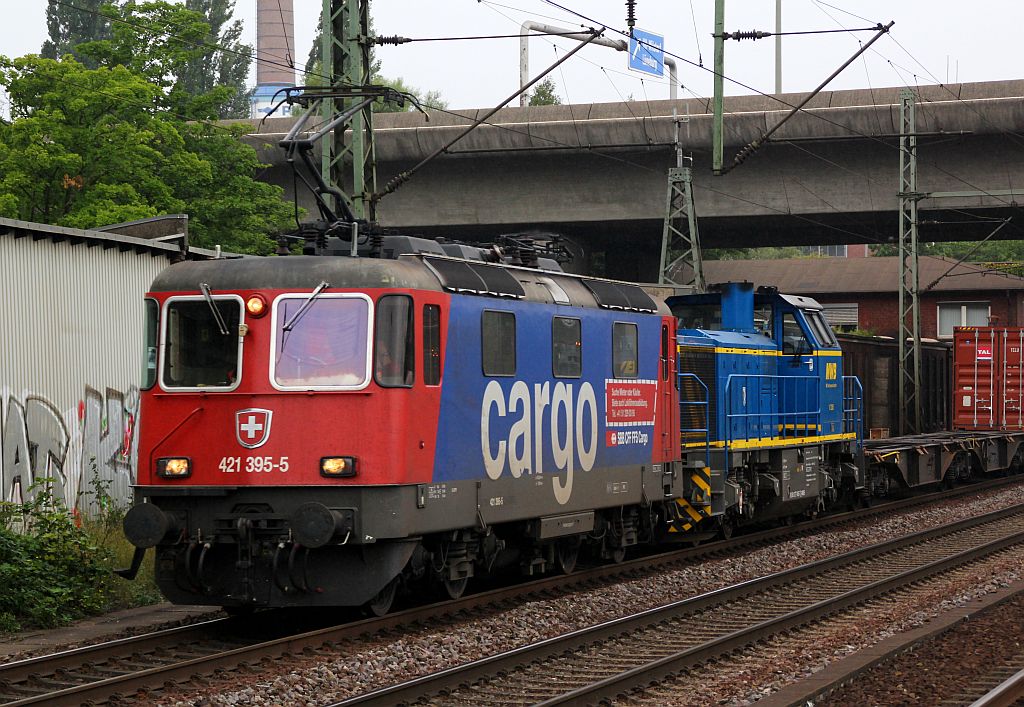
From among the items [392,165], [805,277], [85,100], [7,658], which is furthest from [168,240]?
[805,277]

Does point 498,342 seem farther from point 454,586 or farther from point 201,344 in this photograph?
point 201,344

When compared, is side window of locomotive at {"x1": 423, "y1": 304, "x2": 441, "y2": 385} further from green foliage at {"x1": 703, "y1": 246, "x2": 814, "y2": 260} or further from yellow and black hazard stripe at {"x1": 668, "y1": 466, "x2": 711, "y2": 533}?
green foliage at {"x1": 703, "y1": 246, "x2": 814, "y2": 260}

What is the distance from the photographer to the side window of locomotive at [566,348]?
45.2 feet

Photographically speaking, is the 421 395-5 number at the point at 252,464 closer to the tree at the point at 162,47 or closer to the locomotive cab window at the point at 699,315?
the locomotive cab window at the point at 699,315

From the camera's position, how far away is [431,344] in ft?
38.5

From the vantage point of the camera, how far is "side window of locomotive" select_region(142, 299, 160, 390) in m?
11.8

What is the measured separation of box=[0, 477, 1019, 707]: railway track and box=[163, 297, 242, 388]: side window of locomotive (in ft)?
6.91

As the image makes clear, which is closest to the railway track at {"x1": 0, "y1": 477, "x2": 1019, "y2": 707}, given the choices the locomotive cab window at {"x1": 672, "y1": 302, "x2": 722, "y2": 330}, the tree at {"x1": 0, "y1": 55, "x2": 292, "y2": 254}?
the locomotive cab window at {"x1": 672, "y1": 302, "x2": 722, "y2": 330}

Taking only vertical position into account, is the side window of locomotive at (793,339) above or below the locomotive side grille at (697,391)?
above

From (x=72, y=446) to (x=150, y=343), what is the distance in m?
4.79

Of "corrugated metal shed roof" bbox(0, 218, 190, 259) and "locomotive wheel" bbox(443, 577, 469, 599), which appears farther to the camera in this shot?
"corrugated metal shed roof" bbox(0, 218, 190, 259)

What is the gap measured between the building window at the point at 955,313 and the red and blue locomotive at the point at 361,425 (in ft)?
147

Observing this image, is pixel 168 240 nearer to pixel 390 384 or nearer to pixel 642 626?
pixel 390 384

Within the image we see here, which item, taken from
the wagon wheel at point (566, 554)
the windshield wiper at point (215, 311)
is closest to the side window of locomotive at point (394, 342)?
the windshield wiper at point (215, 311)
